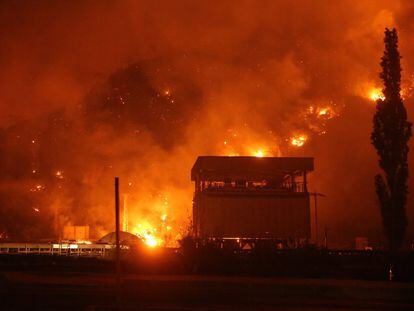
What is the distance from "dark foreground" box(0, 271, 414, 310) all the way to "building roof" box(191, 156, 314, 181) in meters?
16.7

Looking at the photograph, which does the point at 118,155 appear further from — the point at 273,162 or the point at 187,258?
the point at 187,258

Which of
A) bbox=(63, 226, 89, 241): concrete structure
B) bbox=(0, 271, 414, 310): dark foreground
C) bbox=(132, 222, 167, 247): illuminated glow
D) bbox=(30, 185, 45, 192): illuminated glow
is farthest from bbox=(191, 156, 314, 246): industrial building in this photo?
bbox=(30, 185, 45, 192): illuminated glow

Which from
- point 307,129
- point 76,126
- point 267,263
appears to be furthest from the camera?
point 76,126

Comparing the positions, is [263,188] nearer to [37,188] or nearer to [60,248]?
[60,248]

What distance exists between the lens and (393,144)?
110ft

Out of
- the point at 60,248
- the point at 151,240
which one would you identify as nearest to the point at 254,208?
the point at 60,248

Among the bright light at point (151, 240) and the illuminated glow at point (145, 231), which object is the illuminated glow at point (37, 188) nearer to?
the illuminated glow at point (145, 231)

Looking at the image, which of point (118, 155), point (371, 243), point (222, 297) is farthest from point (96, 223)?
point (222, 297)

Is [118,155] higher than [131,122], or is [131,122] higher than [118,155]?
[131,122]

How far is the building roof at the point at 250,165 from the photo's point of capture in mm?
40688

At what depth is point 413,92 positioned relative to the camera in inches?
2162

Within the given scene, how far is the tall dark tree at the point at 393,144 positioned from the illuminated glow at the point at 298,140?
1089 inches

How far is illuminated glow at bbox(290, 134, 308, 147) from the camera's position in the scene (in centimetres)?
6147

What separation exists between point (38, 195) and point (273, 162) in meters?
48.8
